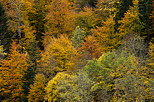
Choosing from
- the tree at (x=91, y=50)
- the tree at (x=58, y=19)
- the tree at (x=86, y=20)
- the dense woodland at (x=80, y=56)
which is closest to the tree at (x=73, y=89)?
the dense woodland at (x=80, y=56)

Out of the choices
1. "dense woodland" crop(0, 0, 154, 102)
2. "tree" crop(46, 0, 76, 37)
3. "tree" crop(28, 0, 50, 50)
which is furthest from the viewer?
"tree" crop(28, 0, 50, 50)

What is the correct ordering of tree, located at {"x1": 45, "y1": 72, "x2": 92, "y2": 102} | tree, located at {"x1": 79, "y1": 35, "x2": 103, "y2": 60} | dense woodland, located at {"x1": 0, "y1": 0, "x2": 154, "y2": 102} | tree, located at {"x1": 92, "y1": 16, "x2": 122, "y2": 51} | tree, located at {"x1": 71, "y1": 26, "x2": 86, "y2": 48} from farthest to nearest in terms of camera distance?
tree, located at {"x1": 71, "y1": 26, "x2": 86, "y2": 48} < tree, located at {"x1": 92, "y1": 16, "x2": 122, "y2": 51} < tree, located at {"x1": 79, "y1": 35, "x2": 103, "y2": 60} < tree, located at {"x1": 45, "y1": 72, "x2": 92, "y2": 102} < dense woodland, located at {"x1": 0, "y1": 0, "x2": 154, "y2": 102}

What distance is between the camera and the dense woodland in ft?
57.4

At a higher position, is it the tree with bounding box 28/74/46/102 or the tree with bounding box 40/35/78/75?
the tree with bounding box 40/35/78/75

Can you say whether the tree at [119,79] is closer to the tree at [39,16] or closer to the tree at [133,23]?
the tree at [133,23]

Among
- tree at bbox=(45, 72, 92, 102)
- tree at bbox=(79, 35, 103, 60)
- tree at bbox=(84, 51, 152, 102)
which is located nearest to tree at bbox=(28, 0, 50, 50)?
tree at bbox=(79, 35, 103, 60)

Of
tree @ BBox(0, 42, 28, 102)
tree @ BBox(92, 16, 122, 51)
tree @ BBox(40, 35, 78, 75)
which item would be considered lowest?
tree @ BBox(0, 42, 28, 102)

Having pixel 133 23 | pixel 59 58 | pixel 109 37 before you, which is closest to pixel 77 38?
pixel 109 37

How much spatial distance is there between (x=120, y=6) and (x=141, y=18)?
5.20 meters

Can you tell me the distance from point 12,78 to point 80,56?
11089 mm

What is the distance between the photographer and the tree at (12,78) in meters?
28.4

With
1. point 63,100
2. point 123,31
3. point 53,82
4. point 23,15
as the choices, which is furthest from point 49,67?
point 23,15

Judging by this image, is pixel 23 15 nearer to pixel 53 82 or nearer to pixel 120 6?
pixel 120 6

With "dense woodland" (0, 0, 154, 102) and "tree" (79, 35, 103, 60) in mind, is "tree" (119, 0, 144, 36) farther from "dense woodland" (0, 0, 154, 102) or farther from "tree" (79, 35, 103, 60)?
"tree" (79, 35, 103, 60)
